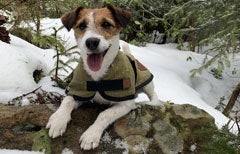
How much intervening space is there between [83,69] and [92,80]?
0.18 meters

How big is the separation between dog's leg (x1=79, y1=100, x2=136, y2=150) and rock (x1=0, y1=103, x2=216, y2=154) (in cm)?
7

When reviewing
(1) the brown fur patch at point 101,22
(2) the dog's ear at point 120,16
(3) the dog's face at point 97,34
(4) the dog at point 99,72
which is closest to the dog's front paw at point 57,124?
(4) the dog at point 99,72

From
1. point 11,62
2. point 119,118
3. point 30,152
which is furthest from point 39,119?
point 11,62

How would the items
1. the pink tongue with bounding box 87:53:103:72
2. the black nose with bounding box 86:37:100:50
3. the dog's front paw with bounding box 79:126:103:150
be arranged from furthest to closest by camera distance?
the pink tongue with bounding box 87:53:103:72 < the black nose with bounding box 86:37:100:50 < the dog's front paw with bounding box 79:126:103:150

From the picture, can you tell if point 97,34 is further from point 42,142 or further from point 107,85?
point 42,142

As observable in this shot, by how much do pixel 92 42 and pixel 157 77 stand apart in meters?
3.36

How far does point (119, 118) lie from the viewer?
2.21 meters

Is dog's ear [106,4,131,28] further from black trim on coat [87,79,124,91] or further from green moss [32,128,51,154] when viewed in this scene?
green moss [32,128,51,154]

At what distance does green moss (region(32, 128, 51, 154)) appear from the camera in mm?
1909

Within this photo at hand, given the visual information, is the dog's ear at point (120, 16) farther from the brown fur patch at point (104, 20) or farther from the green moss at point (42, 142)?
the green moss at point (42, 142)

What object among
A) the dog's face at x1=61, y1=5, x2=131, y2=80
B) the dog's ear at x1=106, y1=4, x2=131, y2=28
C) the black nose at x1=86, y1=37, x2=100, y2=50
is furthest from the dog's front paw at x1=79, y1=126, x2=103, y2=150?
the dog's ear at x1=106, y1=4, x2=131, y2=28

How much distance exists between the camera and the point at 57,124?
1.97 metres

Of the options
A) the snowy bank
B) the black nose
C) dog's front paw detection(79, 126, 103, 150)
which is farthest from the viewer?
the snowy bank

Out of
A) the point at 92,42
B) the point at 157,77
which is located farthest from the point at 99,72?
the point at 157,77
